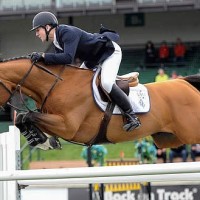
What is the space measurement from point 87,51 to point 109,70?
0.26 metres

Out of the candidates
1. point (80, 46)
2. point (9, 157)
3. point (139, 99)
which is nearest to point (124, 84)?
point (139, 99)

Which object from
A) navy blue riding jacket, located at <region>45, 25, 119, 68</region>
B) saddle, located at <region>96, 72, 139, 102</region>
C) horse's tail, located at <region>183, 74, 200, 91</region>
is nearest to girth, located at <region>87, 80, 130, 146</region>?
saddle, located at <region>96, 72, 139, 102</region>

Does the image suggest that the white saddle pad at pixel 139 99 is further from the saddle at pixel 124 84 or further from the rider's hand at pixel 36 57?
the rider's hand at pixel 36 57

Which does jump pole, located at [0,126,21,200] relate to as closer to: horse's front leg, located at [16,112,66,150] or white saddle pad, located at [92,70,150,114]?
horse's front leg, located at [16,112,66,150]

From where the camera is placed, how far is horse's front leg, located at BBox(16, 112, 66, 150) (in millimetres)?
5375

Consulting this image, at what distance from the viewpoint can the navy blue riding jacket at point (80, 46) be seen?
5.43 m

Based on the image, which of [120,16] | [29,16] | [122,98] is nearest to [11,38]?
[29,16]

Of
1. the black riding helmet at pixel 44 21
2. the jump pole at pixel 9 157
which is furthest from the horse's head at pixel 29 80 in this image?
the jump pole at pixel 9 157

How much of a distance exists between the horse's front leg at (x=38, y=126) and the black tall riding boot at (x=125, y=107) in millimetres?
544

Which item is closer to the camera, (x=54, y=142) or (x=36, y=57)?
(x=36, y=57)

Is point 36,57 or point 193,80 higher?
point 36,57

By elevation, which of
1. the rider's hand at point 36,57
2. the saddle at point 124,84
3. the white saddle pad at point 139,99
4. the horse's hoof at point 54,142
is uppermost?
the rider's hand at point 36,57

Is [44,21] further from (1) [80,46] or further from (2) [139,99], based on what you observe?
(2) [139,99]

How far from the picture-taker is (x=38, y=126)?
17.8ft
